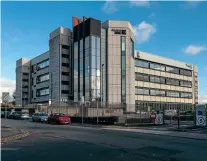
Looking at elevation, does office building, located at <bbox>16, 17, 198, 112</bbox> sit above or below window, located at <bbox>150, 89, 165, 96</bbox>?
above

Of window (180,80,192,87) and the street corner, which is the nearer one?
the street corner

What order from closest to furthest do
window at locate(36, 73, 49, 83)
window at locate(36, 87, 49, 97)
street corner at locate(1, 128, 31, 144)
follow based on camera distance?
street corner at locate(1, 128, 31, 144)
window at locate(36, 87, 49, 97)
window at locate(36, 73, 49, 83)

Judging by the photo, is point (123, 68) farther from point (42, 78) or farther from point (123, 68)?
point (42, 78)

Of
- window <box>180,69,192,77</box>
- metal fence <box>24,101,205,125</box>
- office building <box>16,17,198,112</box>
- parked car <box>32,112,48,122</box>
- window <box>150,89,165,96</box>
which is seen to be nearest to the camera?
metal fence <box>24,101,205,125</box>

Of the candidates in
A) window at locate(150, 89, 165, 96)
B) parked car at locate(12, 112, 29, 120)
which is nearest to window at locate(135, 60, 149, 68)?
window at locate(150, 89, 165, 96)

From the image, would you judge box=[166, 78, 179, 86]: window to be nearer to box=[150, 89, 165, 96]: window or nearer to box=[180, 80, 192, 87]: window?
box=[180, 80, 192, 87]: window

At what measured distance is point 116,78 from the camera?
69500 mm

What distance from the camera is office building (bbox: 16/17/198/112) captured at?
6844cm

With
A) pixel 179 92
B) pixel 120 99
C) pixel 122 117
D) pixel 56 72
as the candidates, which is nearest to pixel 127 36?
pixel 120 99

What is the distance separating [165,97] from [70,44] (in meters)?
34.0

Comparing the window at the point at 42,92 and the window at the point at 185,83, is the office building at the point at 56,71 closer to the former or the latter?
the window at the point at 42,92

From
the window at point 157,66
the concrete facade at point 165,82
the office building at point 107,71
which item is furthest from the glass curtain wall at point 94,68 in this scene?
the window at point 157,66

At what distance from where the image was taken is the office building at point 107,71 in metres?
68.4

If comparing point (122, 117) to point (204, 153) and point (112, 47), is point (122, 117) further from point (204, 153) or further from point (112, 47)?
point (112, 47)
